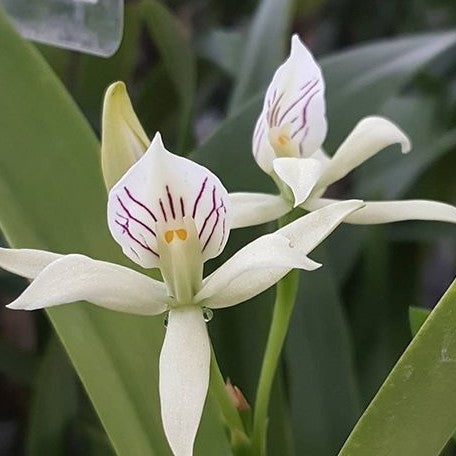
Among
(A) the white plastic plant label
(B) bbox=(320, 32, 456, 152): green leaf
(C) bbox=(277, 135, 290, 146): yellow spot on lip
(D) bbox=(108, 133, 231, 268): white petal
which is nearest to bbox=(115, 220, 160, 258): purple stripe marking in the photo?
(D) bbox=(108, 133, 231, 268): white petal

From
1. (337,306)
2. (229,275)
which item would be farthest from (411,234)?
(229,275)

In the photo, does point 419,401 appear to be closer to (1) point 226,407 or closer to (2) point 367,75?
(1) point 226,407

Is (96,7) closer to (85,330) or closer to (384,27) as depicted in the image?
(85,330)

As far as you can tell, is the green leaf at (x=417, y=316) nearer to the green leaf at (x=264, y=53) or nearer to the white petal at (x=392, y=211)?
the white petal at (x=392, y=211)

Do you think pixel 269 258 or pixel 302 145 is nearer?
pixel 269 258

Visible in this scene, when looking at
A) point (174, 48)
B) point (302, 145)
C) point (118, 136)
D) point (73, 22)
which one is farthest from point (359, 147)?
point (174, 48)

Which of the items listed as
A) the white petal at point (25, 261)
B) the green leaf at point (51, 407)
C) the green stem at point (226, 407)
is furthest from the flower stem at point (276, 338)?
the green leaf at point (51, 407)
